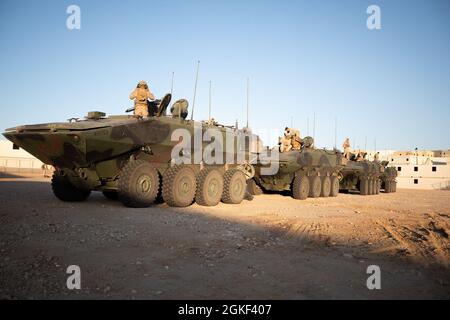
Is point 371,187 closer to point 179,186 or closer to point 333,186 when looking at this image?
point 333,186

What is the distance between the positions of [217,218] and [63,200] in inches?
183

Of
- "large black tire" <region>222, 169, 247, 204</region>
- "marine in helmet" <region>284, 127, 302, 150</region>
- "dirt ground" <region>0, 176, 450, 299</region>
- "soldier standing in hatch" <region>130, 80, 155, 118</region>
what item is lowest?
"dirt ground" <region>0, 176, 450, 299</region>

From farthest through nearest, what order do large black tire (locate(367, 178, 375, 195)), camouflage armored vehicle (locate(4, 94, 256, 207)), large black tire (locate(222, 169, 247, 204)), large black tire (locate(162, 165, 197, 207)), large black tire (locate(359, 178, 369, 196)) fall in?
large black tire (locate(367, 178, 375, 195)) < large black tire (locate(359, 178, 369, 196)) < large black tire (locate(222, 169, 247, 204)) < large black tire (locate(162, 165, 197, 207)) < camouflage armored vehicle (locate(4, 94, 256, 207))

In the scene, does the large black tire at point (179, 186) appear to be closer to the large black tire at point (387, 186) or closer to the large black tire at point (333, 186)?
the large black tire at point (333, 186)

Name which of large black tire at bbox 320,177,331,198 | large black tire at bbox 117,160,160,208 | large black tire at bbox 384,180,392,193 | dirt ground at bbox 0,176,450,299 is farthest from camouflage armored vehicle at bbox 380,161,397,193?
large black tire at bbox 117,160,160,208

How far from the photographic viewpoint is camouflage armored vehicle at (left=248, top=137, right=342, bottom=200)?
15.8m

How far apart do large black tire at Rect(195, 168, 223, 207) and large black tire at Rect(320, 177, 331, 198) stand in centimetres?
739

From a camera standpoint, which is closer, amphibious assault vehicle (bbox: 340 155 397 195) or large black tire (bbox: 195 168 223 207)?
large black tire (bbox: 195 168 223 207)

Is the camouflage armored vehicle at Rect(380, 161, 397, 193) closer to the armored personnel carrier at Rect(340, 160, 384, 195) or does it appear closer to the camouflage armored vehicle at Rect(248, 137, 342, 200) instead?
the armored personnel carrier at Rect(340, 160, 384, 195)

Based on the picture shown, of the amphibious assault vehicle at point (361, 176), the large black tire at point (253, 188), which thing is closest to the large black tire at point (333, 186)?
the amphibious assault vehicle at point (361, 176)

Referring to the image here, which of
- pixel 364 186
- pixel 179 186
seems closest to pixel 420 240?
pixel 179 186

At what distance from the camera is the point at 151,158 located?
10648mm

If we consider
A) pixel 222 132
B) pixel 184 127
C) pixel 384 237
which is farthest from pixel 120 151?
pixel 384 237
